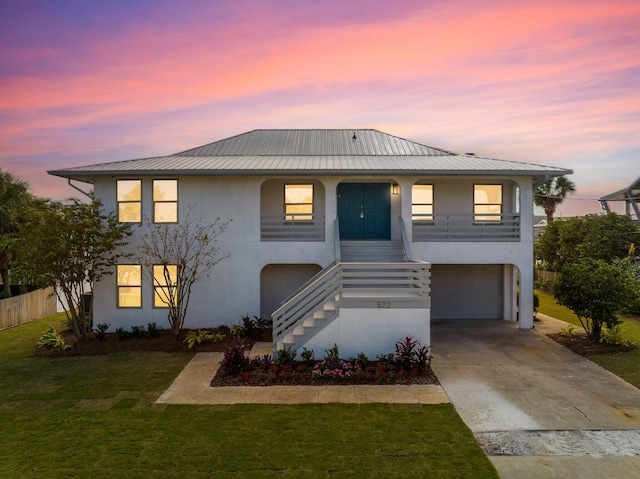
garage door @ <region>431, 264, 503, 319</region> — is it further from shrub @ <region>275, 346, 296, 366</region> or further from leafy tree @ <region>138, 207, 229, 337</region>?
leafy tree @ <region>138, 207, 229, 337</region>

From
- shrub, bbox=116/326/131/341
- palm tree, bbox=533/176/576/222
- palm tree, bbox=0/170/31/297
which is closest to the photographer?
shrub, bbox=116/326/131/341

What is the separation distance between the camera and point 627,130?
23156mm

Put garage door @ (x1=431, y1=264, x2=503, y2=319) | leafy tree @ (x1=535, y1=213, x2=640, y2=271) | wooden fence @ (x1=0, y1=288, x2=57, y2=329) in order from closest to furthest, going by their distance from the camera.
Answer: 1. wooden fence @ (x1=0, y1=288, x2=57, y2=329)
2. garage door @ (x1=431, y1=264, x2=503, y2=319)
3. leafy tree @ (x1=535, y1=213, x2=640, y2=271)

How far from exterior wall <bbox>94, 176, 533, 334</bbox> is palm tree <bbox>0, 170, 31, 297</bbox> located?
6235 millimetres

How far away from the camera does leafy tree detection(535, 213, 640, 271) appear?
72.1 ft

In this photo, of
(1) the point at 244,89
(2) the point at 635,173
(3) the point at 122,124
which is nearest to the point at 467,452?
(1) the point at 244,89

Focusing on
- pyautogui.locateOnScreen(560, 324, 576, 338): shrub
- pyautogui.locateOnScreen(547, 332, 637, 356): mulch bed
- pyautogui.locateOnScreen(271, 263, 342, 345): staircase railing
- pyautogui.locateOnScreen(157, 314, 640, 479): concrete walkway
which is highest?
pyautogui.locateOnScreen(271, 263, 342, 345): staircase railing

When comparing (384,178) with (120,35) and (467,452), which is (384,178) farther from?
(120,35)

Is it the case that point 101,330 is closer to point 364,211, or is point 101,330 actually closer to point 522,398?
point 364,211

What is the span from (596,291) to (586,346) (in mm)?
1772

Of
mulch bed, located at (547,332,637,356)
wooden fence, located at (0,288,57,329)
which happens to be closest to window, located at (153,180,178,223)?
wooden fence, located at (0,288,57,329)

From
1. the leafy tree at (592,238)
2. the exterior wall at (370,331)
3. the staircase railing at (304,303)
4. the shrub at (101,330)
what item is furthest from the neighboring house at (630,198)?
the shrub at (101,330)

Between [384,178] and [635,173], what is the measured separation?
28.6m

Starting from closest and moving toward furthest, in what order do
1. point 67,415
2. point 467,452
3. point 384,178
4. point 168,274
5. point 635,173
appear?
point 467,452
point 67,415
point 168,274
point 384,178
point 635,173
